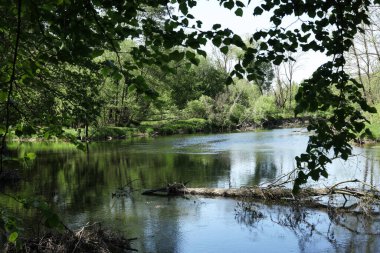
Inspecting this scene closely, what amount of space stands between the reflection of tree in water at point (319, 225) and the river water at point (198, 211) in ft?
0.07

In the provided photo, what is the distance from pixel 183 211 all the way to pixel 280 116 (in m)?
58.3

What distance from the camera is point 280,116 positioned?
227ft

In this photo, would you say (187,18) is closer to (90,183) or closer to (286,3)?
(286,3)

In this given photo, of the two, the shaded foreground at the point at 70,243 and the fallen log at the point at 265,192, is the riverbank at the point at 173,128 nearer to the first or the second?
the fallen log at the point at 265,192

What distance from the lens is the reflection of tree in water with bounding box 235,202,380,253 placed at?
975 cm

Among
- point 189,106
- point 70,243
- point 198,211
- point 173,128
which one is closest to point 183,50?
point 70,243

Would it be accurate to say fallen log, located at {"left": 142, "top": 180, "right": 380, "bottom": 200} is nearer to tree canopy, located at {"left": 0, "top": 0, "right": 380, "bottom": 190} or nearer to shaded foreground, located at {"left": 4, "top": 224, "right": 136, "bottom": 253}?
shaded foreground, located at {"left": 4, "top": 224, "right": 136, "bottom": 253}

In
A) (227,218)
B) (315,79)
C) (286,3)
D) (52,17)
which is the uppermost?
(286,3)

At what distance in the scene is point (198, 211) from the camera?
12.9 meters

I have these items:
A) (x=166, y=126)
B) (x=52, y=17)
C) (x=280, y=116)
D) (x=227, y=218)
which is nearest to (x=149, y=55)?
(x=52, y=17)

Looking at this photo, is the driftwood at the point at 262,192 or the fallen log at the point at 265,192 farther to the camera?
the driftwood at the point at 262,192

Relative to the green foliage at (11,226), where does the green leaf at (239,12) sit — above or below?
above

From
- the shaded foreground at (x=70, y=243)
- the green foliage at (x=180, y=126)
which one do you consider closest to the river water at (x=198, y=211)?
the shaded foreground at (x=70, y=243)

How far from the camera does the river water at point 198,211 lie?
10055mm
